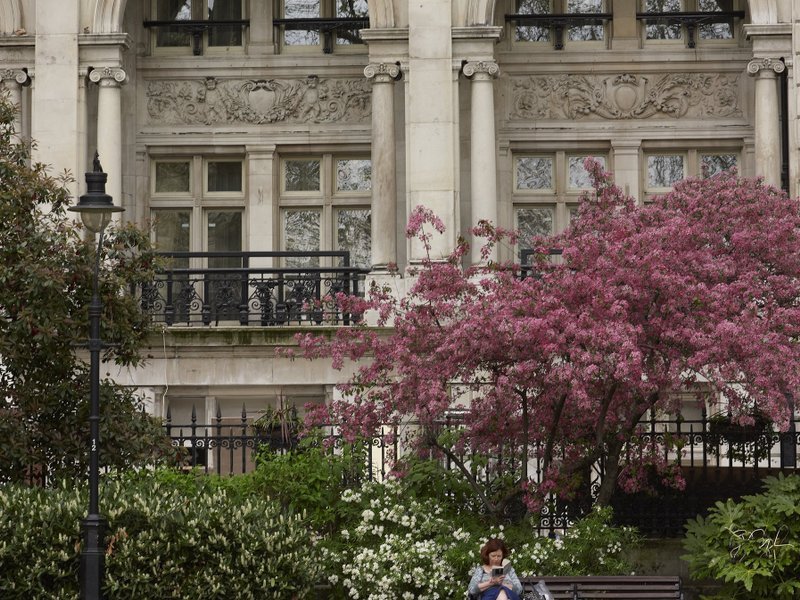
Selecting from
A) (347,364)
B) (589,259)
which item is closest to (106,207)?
(589,259)

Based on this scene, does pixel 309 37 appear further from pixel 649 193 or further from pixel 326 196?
pixel 649 193

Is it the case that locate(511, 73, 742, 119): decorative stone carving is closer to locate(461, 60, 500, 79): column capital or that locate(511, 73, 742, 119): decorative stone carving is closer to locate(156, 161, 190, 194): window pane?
locate(461, 60, 500, 79): column capital

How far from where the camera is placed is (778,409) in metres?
18.4

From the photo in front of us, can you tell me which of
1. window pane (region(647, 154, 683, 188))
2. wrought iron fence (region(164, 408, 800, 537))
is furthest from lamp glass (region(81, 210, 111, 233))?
window pane (region(647, 154, 683, 188))

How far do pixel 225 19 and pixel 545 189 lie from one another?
22.1 feet

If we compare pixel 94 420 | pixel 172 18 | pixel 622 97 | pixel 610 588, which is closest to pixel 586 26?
pixel 622 97

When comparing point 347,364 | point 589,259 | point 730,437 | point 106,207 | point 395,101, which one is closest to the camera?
point 106,207

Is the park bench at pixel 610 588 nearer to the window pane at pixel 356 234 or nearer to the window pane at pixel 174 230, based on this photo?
the window pane at pixel 356 234

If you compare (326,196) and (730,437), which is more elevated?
(326,196)

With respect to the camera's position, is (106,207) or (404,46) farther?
(404,46)

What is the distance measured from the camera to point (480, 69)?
29.9 metres

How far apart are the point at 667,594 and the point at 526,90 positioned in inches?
647

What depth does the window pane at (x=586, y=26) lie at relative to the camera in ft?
108

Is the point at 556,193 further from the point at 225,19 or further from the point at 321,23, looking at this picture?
the point at 225,19
